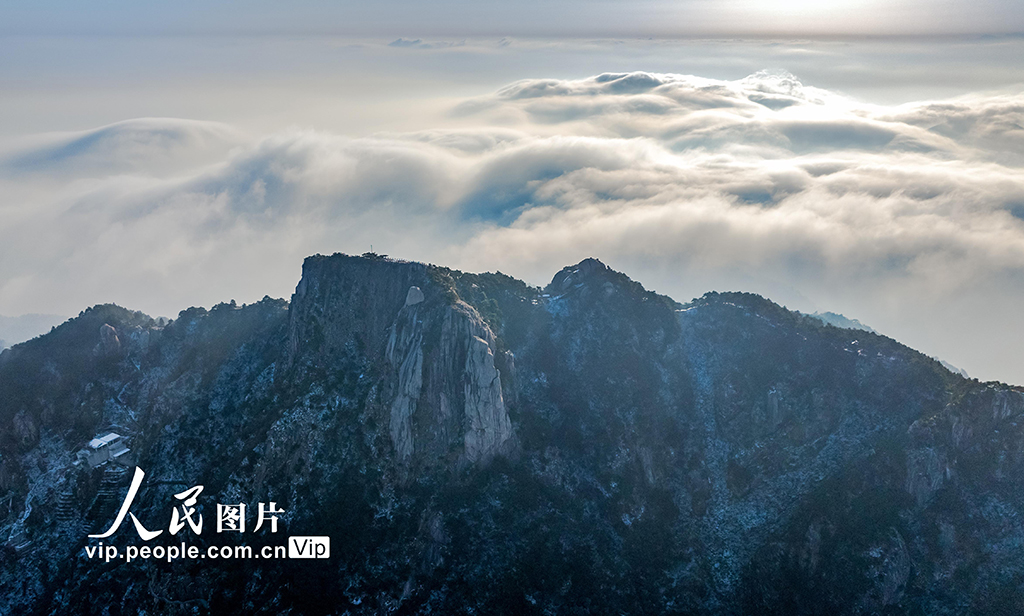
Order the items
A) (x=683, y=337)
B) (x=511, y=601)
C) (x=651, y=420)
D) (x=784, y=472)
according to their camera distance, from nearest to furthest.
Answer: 1. (x=511, y=601)
2. (x=784, y=472)
3. (x=651, y=420)
4. (x=683, y=337)

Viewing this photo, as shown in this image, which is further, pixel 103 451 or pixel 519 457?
pixel 103 451

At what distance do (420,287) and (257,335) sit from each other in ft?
132

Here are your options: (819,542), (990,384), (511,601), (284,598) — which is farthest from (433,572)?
(990,384)

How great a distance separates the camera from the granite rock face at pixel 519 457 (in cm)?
10900

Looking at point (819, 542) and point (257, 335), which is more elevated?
point (257, 335)

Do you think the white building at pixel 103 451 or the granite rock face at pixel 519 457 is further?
the white building at pixel 103 451

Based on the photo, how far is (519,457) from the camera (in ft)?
412

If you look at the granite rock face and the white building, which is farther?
the white building

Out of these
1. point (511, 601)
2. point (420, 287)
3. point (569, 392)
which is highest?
point (420, 287)

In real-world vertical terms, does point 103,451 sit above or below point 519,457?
above

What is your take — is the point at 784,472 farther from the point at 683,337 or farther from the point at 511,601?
the point at 511,601

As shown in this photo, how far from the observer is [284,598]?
10894cm

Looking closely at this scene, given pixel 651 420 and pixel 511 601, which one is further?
pixel 651 420

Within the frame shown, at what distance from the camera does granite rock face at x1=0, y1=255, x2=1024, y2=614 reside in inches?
4291
